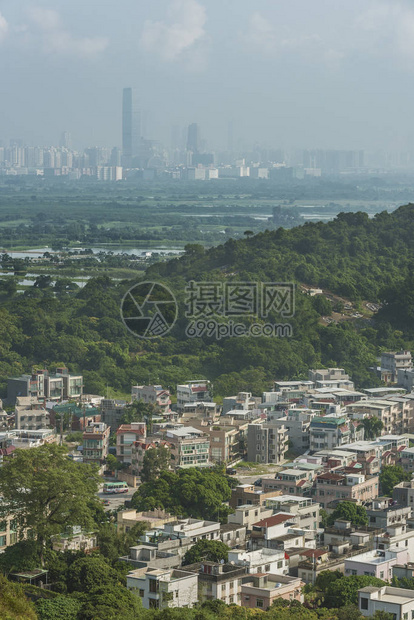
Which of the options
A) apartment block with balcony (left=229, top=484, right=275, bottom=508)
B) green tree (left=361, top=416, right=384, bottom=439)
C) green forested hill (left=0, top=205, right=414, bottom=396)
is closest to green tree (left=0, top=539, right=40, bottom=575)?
apartment block with balcony (left=229, top=484, right=275, bottom=508)

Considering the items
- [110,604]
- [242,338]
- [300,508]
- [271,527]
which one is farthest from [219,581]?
[242,338]

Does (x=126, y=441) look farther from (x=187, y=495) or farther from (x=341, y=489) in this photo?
(x=341, y=489)

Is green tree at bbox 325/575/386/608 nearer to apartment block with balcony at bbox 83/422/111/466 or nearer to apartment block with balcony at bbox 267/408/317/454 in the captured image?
apartment block with balcony at bbox 83/422/111/466

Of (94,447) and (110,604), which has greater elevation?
(110,604)

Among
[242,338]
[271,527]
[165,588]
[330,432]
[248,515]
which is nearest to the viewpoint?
[165,588]

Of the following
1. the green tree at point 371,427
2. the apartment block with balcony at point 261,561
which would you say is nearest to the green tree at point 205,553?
the apartment block with balcony at point 261,561
